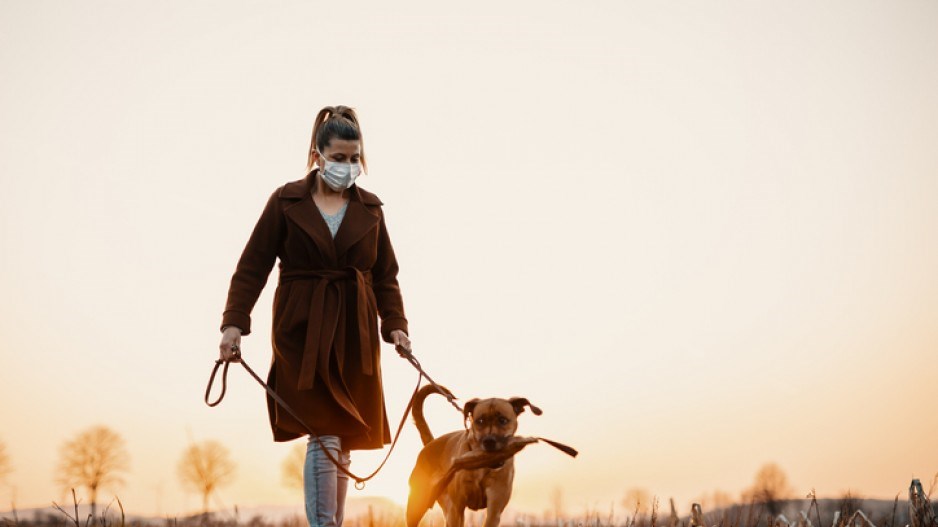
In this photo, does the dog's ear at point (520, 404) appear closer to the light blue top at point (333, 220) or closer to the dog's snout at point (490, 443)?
the dog's snout at point (490, 443)

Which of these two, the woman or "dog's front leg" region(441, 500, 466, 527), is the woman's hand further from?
"dog's front leg" region(441, 500, 466, 527)

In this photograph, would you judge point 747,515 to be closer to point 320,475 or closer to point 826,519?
point 826,519

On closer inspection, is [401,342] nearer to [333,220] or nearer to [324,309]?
[324,309]

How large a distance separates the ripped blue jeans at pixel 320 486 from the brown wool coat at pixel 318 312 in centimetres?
15

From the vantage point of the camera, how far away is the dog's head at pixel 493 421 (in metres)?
6.51

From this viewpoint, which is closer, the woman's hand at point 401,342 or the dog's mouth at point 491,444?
the dog's mouth at point 491,444

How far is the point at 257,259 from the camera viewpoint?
7184 mm

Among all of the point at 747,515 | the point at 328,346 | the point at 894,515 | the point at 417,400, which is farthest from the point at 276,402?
the point at 894,515

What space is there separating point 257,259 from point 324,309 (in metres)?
0.73

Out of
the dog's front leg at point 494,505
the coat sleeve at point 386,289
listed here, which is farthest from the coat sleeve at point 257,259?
the dog's front leg at point 494,505

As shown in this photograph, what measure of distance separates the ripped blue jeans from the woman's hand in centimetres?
95

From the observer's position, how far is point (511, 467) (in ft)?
22.2

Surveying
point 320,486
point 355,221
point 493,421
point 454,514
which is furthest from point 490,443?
point 355,221

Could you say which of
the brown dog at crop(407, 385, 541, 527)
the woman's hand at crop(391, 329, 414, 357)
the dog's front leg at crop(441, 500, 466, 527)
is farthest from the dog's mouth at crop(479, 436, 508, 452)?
the woman's hand at crop(391, 329, 414, 357)
